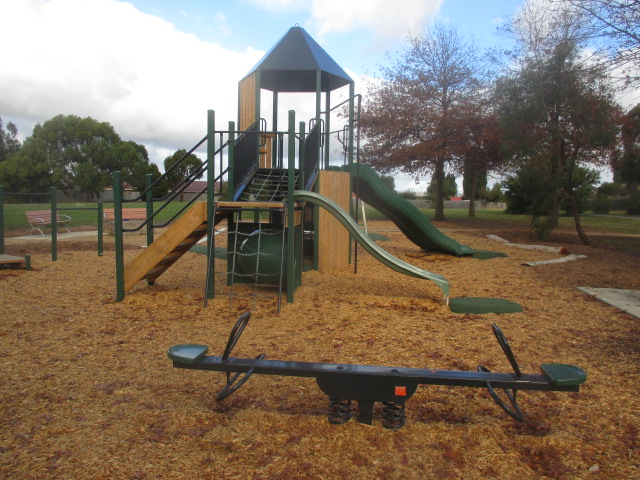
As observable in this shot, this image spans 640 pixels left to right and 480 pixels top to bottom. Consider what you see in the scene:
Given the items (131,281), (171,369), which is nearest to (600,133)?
(131,281)

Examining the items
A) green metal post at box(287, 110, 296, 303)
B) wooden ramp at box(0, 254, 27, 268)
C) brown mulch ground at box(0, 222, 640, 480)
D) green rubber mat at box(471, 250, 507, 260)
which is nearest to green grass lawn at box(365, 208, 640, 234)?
green rubber mat at box(471, 250, 507, 260)

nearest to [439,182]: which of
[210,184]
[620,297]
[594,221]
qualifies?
[594,221]

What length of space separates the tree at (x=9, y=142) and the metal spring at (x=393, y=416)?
73080mm

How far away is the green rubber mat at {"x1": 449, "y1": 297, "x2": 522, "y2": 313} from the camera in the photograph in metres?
6.24

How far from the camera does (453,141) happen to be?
974 inches

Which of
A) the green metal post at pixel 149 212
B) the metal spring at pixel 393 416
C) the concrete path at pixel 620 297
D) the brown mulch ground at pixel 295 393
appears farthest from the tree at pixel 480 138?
the metal spring at pixel 393 416

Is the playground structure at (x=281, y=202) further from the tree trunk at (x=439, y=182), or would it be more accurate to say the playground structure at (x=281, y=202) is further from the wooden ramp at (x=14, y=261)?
the tree trunk at (x=439, y=182)

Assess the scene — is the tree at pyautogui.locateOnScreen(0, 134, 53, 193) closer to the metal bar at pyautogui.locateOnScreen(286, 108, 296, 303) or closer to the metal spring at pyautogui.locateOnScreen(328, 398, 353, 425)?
the metal bar at pyautogui.locateOnScreen(286, 108, 296, 303)

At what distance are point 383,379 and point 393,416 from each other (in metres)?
0.31

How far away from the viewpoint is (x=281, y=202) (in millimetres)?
6648

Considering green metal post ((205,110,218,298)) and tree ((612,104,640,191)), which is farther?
tree ((612,104,640,191))

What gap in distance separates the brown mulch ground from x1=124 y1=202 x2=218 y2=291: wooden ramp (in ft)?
1.15

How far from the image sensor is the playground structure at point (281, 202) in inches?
262

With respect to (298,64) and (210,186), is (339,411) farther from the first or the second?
(298,64)
